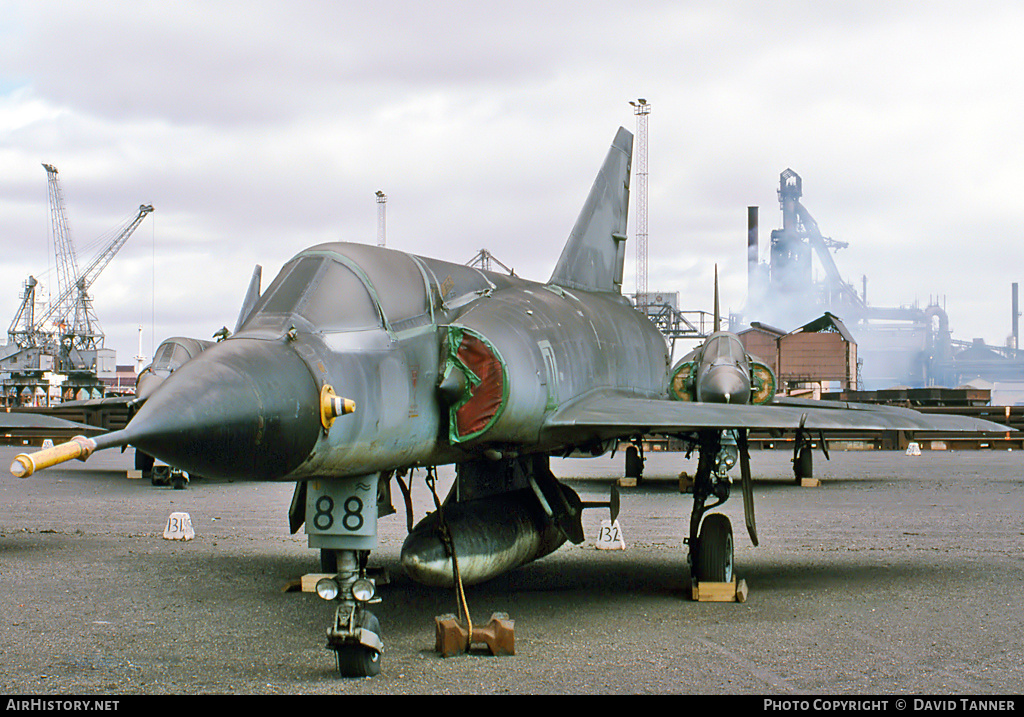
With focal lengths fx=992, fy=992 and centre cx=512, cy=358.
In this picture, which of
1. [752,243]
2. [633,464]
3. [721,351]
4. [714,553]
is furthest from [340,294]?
[752,243]

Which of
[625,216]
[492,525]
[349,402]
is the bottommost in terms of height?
[492,525]

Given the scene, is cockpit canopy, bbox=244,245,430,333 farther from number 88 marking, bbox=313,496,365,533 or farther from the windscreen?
number 88 marking, bbox=313,496,365,533

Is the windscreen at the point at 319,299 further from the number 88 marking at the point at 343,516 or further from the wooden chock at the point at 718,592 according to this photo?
the wooden chock at the point at 718,592

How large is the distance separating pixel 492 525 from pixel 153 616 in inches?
112

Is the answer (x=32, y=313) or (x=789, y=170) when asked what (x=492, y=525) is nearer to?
(x=32, y=313)

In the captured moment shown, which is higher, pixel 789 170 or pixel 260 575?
pixel 789 170

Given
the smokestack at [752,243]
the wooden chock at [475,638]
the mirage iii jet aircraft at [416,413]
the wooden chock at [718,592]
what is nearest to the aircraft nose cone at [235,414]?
the mirage iii jet aircraft at [416,413]

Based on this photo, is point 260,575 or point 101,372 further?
point 101,372

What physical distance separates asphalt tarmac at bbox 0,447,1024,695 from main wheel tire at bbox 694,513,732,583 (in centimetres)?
30

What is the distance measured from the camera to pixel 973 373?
133 meters

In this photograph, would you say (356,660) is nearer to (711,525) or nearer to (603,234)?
(711,525)

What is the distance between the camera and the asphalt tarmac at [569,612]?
5.90m

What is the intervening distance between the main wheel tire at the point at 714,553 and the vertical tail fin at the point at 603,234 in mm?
3382
